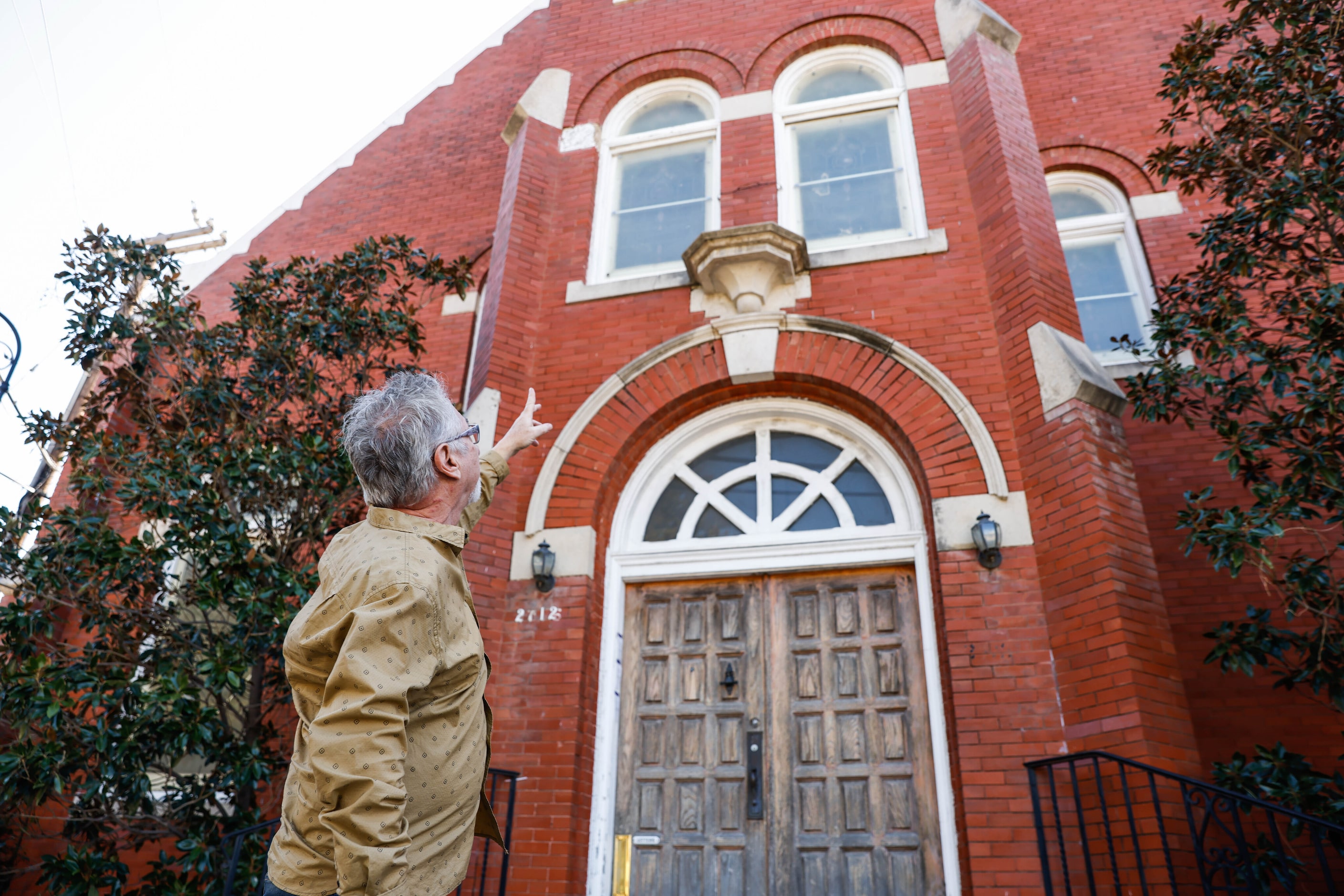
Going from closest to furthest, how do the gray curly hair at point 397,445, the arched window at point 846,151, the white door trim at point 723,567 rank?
the gray curly hair at point 397,445, the white door trim at point 723,567, the arched window at point 846,151

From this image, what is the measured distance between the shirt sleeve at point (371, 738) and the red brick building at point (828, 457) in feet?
13.9

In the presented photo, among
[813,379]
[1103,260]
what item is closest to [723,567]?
[813,379]

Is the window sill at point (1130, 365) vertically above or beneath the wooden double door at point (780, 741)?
above

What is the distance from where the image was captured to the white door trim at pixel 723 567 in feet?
19.3

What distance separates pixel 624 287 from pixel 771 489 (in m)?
2.23

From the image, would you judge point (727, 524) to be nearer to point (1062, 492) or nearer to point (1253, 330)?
point (1062, 492)

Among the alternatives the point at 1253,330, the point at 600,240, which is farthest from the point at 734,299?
the point at 1253,330

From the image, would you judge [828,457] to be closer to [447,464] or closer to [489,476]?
[489,476]

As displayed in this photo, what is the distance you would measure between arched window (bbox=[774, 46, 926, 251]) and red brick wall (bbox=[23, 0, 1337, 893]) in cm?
18

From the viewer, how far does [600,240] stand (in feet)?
27.8

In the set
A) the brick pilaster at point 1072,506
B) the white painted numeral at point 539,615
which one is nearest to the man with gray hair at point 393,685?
the white painted numeral at point 539,615

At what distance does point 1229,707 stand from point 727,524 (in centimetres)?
381

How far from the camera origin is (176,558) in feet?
23.6

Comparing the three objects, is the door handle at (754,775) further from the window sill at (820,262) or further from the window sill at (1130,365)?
the window sill at (1130,365)
